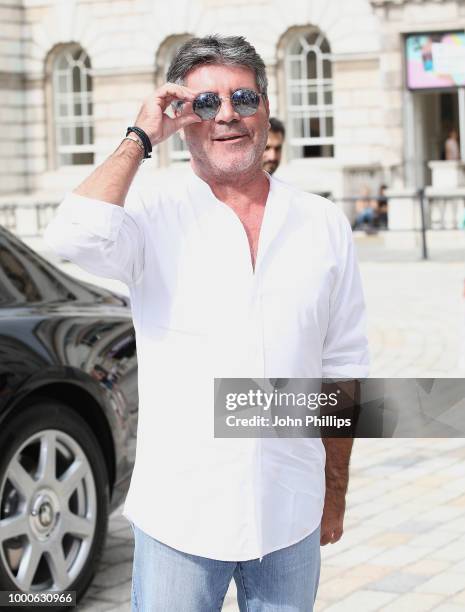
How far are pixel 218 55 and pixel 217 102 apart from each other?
4.4 inches

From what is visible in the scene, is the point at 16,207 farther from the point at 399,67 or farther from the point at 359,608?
the point at 359,608

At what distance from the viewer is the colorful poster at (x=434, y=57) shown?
1289 inches

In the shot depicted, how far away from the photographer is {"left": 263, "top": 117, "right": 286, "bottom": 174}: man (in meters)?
8.45

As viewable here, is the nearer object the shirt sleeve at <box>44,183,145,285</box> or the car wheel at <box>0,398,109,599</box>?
the shirt sleeve at <box>44,183,145,285</box>

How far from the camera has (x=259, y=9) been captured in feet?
123

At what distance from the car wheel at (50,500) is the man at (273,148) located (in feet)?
10.0

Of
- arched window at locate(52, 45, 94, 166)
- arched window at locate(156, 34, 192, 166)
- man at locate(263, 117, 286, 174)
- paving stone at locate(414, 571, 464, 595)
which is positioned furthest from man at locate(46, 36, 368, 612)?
arched window at locate(52, 45, 94, 166)

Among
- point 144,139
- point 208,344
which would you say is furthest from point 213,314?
point 144,139

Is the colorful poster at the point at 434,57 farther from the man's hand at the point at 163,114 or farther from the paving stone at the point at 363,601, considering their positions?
the man's hand at the point at 163,114

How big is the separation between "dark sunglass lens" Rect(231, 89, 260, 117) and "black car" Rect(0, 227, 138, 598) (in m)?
2.28

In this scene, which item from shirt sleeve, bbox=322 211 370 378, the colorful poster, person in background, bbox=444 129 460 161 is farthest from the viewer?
person in background, bbox=444 129 460 161

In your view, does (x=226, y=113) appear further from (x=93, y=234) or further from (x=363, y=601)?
(x=363, y=601)

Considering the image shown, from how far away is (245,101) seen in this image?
3244 millimetres

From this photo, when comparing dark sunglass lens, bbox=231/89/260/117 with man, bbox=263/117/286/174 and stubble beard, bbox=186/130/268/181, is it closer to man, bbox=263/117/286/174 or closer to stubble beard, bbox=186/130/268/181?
stubble beard, bbox=186/130/268/181
